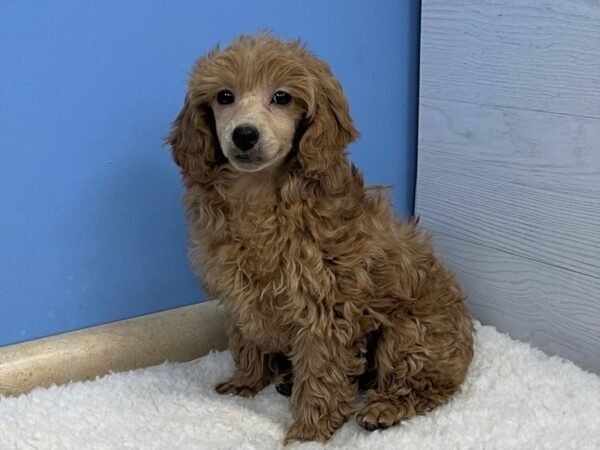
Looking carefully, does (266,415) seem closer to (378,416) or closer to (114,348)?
(378,416)

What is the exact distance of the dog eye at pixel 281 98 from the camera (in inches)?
49.7

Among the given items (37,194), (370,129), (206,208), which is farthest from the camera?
(370,129)

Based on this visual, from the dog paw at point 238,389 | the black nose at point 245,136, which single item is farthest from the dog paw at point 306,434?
the black nose at point 245,136

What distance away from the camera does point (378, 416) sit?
138 cm

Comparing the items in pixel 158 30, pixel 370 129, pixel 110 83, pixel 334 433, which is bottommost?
pixel 334 433

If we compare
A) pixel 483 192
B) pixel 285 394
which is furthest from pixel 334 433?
pixel 483 192

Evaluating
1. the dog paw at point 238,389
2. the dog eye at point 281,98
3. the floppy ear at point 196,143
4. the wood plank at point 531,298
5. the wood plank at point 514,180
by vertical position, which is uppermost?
the dog eye at point 281,98

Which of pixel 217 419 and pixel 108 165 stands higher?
pixel 108 165

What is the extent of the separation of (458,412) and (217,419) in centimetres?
47

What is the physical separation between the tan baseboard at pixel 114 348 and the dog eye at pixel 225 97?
608 mm

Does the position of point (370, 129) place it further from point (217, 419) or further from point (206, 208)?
point (217, 419)

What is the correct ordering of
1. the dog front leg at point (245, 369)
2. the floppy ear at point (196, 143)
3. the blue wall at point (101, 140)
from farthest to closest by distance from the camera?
the dog front leg at point (245, 369), the blue wall at point (101, 140), the floppy ear at point (196, 143)

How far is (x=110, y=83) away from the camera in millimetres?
1514

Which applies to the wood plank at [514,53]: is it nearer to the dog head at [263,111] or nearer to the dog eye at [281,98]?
the dog head at [263,111]
